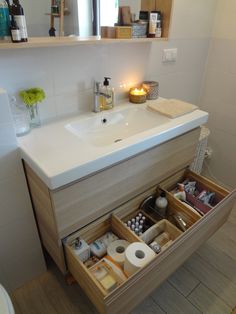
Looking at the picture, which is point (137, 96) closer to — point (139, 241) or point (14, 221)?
point (139, 241)

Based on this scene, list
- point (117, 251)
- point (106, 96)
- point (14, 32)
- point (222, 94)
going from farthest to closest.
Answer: point (222, 94)
point (106, 96)
point (117, 251)
point (14, 32)

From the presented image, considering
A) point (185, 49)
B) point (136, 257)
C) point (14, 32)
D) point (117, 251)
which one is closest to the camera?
point (14, 32)

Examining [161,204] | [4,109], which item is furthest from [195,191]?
[4,109]

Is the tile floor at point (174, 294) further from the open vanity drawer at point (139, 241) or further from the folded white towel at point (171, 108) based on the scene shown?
the folded white towel at point (171, 108)

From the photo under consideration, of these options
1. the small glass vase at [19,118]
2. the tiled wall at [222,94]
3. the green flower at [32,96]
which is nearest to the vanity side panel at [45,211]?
the small glass vase at [19,118]

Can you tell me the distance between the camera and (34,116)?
3.71 feet

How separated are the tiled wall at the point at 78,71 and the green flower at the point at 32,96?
0.14 feet

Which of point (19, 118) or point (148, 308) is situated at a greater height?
point (19, 118)

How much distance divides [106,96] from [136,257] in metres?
0.84

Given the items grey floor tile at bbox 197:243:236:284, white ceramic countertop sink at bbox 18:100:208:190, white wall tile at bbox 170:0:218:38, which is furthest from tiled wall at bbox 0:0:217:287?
grey floor tile at bbox 197:243:236:284

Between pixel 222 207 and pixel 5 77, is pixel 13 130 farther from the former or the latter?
pixel 222 207

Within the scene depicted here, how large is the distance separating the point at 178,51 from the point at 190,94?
42cm

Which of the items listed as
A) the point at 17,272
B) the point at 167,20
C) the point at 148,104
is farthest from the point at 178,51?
the point at 17,272

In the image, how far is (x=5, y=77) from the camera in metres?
1.01
